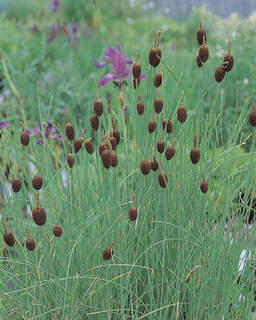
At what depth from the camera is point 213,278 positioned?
1645 millimetres

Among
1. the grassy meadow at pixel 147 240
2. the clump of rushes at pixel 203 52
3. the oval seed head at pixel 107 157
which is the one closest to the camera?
the oval seed head at pixel 107 157

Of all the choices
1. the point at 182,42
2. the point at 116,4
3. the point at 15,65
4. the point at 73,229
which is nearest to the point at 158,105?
the point at 73,229

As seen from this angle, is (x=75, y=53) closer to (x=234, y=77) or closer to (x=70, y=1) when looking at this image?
(x=234, y=77)

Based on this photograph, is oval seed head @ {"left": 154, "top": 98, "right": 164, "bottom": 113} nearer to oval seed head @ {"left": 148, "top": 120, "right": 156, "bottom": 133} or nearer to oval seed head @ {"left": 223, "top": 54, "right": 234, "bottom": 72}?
oval seed head @ {"left": 148, "top": 120, "right": 156, "bottom": 133}

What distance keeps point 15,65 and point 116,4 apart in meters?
6.79

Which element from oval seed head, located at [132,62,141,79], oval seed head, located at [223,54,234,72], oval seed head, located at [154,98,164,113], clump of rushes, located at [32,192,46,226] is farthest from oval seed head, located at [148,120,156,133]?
clump of rushes, located at [32,192,46,226]

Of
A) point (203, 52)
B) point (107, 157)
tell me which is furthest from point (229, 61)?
point (107, 157)

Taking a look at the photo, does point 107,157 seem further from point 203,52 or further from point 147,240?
point 147,240

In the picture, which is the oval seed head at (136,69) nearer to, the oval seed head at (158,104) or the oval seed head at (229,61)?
the oval seed head at (158,104)

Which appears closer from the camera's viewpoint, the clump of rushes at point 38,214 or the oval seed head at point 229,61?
the clump of rushes at point 38,214

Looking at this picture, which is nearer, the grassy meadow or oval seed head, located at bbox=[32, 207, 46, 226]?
oval seed head, located at bbox=[32, 207, 46, 226]

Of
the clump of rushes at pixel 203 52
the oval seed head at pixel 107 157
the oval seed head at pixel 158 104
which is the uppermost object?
the clump of rushes at pixel 203 52

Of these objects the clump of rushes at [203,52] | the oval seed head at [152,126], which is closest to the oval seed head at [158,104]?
the oval seed head at [152,126]

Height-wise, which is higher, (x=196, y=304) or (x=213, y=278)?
(x=213, y=278)
